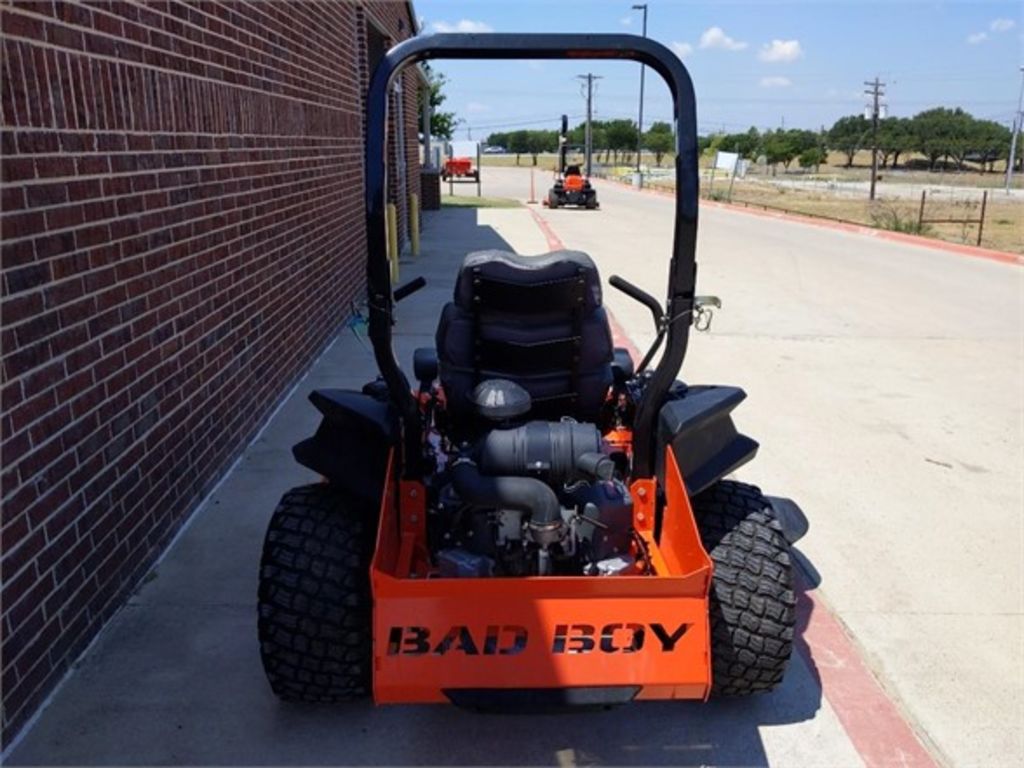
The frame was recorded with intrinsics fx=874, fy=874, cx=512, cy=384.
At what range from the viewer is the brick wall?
2730 millimetres

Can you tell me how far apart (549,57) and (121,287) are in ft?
6.30

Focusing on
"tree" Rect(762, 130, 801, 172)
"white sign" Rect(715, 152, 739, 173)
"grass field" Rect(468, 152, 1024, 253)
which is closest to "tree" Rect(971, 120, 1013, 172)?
"tree" Rect(762, 130, 801, 172)

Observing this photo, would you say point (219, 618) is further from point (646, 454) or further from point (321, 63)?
point (321, 63)

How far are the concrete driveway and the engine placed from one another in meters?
0.54

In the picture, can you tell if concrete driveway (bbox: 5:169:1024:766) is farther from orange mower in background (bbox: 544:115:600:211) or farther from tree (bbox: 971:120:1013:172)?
tree (bbox: 971:120:1013:172)

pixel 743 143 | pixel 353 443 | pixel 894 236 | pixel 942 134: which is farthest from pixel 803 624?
pixel 942 134

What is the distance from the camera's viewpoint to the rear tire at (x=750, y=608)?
9.05 ft

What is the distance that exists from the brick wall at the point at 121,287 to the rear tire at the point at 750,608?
2193 millimetres

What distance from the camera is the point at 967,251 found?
16406 mm

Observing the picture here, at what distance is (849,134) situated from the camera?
9669 cm

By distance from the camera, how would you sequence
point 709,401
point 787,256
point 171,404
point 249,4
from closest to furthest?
point 709,401, point 171,404, point 249,4, point 787,256

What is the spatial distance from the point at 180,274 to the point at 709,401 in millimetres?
2562

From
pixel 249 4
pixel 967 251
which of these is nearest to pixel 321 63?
pixel 249 4

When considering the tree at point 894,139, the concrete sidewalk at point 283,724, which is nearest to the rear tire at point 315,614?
the concrete sidewalk at point 283,724
